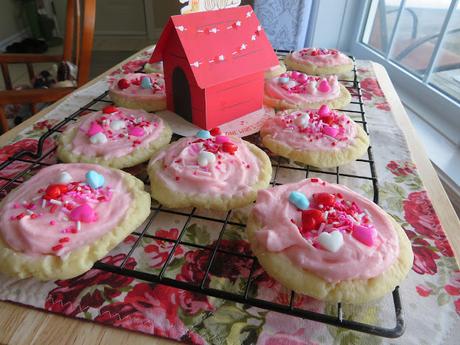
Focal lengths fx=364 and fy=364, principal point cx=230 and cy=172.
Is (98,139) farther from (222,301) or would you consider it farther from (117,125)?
(222,301)

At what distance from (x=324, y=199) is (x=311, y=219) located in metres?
0.09

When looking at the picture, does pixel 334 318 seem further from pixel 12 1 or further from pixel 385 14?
pixel 12 1

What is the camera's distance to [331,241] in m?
0.87

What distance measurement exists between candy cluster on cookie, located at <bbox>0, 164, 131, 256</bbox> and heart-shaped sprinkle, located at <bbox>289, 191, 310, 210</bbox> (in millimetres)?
476

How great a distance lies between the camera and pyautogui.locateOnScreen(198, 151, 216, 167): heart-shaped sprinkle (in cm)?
117

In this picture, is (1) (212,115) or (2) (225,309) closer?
(2) (225,309)

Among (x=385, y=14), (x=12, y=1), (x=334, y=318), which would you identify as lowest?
(x=12, y=1)

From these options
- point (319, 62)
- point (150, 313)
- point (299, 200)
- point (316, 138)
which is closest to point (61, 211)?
point (150, 313)

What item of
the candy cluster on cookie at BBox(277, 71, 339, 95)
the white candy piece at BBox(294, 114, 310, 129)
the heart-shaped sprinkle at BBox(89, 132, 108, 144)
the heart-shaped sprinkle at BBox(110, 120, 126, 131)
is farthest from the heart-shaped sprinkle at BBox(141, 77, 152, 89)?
the white candy piece at BBox(294, 114, 310, 129)

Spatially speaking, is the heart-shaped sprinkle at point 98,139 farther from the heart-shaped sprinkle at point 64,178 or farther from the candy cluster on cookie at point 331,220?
the candy cluster on cookie at point 331,220

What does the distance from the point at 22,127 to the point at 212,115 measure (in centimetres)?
83

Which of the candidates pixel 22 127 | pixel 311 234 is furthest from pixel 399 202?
pixel 22 127

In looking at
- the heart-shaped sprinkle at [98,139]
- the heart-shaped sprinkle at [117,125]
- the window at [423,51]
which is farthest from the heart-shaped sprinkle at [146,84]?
the window at [423,51]

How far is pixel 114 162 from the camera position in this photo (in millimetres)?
1282
